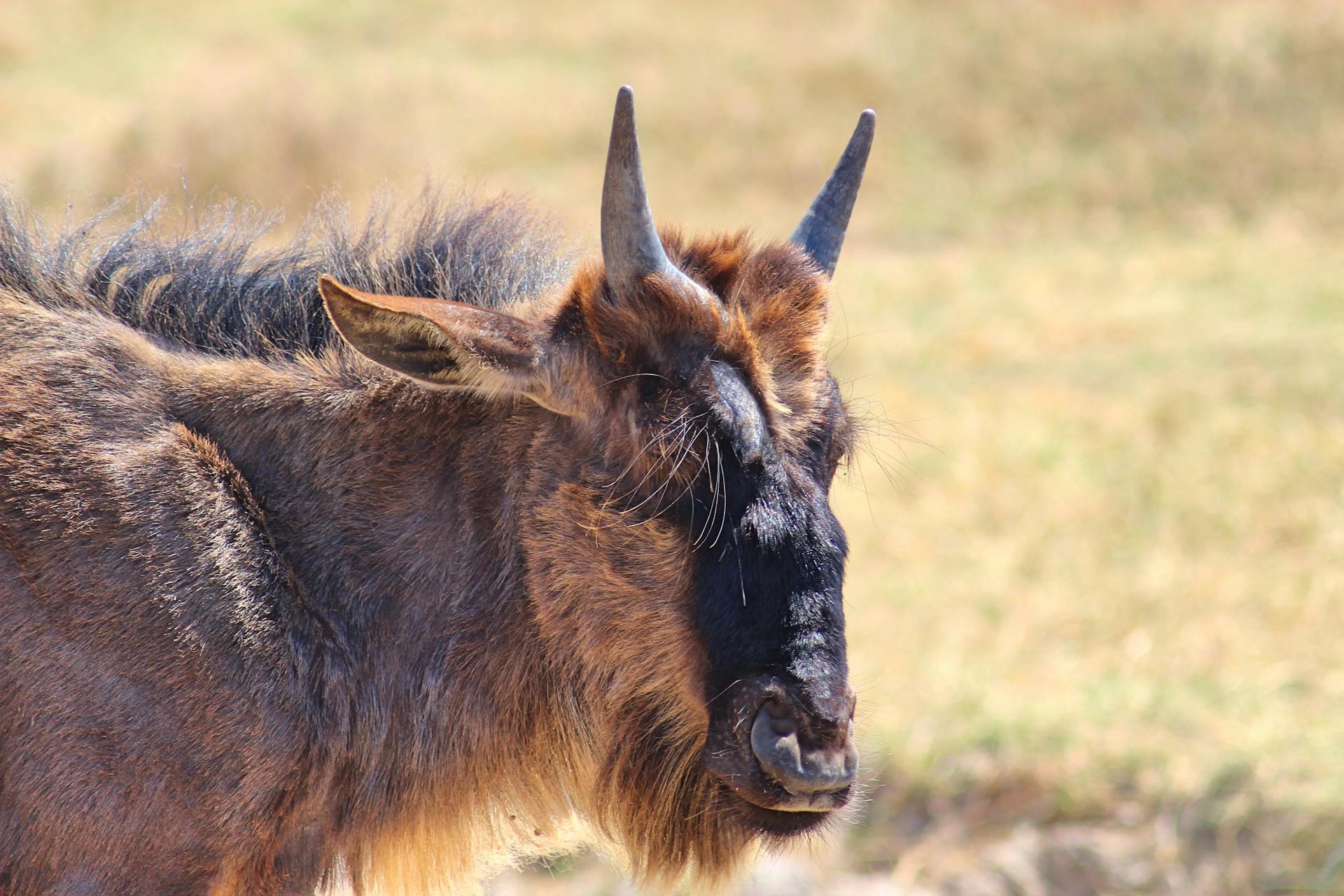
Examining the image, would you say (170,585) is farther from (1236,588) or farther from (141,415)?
(1236,588)

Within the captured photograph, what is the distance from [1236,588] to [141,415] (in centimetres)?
713

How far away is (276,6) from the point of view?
31.1m

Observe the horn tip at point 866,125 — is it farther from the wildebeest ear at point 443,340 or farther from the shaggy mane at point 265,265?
the wildebeest ear at point 443,340

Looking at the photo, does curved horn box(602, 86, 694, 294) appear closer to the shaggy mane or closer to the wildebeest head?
the wildebeest head

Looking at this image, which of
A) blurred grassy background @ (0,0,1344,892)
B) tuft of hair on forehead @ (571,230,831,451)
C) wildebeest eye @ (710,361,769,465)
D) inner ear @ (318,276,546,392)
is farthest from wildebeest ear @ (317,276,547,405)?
blurred grassy background @ (0,0,1344,892)

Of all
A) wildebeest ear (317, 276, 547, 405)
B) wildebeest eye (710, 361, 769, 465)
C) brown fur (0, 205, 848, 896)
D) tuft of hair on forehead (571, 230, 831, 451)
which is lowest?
brown fur (0, 205, 848, 896)

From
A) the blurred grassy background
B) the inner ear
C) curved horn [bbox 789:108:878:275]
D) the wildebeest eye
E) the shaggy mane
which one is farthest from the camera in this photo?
the blurred grassy background

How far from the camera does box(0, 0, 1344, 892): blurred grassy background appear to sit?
274 inches

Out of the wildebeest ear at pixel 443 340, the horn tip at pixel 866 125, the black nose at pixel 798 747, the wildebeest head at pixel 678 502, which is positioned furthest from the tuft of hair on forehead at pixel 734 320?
the black nose at pixel 798 747

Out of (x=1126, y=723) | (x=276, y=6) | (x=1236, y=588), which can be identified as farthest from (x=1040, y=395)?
(x=276, y=6)

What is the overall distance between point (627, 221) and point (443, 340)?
1.67 ft

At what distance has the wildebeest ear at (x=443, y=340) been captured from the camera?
295 cm

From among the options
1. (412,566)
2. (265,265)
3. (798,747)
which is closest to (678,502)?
(798,747)

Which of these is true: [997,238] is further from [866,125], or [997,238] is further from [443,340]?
[443,340]
